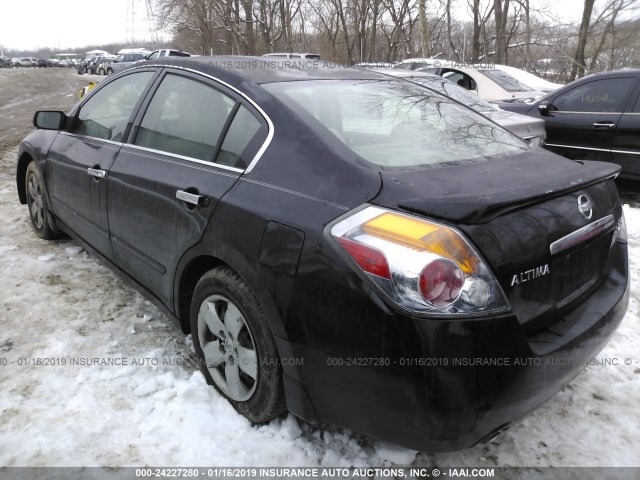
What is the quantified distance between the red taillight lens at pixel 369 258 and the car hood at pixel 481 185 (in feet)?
0.59

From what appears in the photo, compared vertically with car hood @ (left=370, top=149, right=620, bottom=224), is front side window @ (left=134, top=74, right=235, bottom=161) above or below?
above

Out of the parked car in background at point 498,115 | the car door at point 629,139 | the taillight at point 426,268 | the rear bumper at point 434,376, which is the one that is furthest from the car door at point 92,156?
the car door at point 629,139

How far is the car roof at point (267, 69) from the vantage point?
8.29 feet

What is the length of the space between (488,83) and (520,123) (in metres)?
4.11

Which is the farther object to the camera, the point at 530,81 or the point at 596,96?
the point at 530,81

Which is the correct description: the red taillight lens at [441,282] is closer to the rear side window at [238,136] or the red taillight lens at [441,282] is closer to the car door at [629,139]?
the rear side window at [238,136]

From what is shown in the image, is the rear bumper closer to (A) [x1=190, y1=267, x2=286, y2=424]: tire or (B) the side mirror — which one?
(A) [x1=190, y1=267, x2=286, y2=424]: tire

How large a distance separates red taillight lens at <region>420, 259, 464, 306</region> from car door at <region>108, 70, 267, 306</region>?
1002mm

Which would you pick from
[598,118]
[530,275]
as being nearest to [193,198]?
[530,275]

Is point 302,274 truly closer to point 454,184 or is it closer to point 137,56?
point 454,184

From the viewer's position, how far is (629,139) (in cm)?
599

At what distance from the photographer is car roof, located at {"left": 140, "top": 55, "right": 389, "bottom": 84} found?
8.29ft

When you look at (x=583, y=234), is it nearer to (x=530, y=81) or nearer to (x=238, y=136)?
(x=238, y=136)

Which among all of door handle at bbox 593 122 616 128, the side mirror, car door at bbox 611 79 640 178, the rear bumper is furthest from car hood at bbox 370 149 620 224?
door handle at bbox 593 122 616 128
